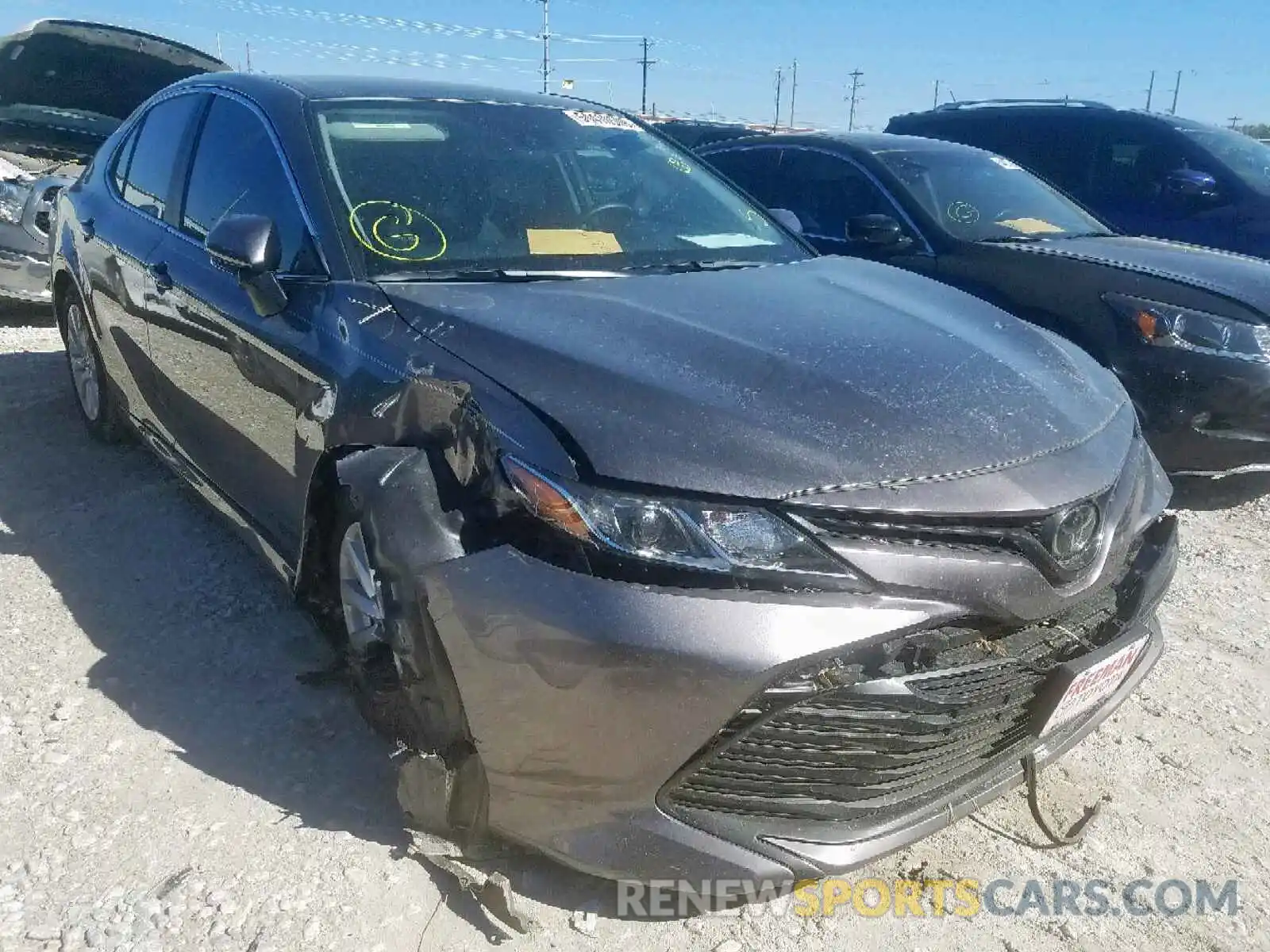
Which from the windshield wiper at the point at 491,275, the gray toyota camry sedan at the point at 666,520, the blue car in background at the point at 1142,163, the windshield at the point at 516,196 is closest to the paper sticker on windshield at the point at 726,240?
the windshield at the point at 516,196

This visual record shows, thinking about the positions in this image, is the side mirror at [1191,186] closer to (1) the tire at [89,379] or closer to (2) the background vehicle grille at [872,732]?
(2) the background vehicle grille at [872,732]

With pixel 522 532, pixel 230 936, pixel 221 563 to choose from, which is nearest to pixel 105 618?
pixel 221 563

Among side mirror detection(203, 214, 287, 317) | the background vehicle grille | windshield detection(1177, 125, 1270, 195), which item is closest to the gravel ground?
the background vehicle grille

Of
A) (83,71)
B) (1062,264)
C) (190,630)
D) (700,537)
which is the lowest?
(190,630)

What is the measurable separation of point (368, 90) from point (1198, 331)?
10.7 feet

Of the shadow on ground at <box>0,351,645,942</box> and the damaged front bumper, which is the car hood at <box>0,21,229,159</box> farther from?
the damaged front bumper

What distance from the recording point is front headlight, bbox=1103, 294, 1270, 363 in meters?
4.20

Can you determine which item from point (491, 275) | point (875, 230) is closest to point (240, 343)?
point (491, 275)

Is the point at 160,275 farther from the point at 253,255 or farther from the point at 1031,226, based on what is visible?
the point at 1031,226

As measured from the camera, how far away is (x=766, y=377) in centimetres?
215

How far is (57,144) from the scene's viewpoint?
6969 millimetres

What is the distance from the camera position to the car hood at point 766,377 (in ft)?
6.25

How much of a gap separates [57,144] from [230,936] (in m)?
6.54

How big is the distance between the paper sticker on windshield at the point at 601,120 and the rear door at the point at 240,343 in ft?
3.25
